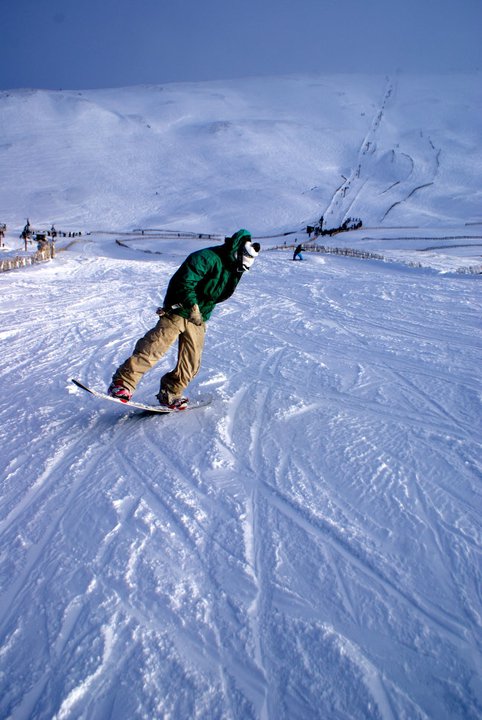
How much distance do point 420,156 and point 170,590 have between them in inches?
2947

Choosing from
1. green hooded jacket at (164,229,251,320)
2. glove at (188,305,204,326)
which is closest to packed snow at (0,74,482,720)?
glove at (188,305,204,326)

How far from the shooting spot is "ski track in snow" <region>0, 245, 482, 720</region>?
2.00 meters

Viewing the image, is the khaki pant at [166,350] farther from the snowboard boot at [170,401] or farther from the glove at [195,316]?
the glove at [195,316]

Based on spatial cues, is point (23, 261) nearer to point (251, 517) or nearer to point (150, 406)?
point (150, 406)

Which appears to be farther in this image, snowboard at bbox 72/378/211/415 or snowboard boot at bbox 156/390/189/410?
snowboard boot at bbox 156/390/189/410

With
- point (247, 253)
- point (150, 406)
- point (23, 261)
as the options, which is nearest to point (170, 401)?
point (150, 406)

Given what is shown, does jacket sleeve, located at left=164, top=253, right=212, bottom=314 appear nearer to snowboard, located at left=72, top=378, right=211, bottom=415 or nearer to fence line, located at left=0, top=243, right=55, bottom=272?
snowboard, located at left=72, top=378, right=211, bottom=415

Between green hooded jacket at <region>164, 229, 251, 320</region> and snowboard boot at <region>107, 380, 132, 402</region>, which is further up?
green hooded jacket at <region>164, 229, 251, 320</region>

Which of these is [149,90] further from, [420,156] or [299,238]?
[299,238]

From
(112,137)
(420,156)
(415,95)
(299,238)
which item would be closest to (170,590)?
(299,238)

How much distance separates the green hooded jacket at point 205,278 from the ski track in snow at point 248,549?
1077 millimetres

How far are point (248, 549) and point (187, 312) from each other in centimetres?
216

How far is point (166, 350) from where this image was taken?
444 cm

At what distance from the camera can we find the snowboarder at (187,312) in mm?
4164
